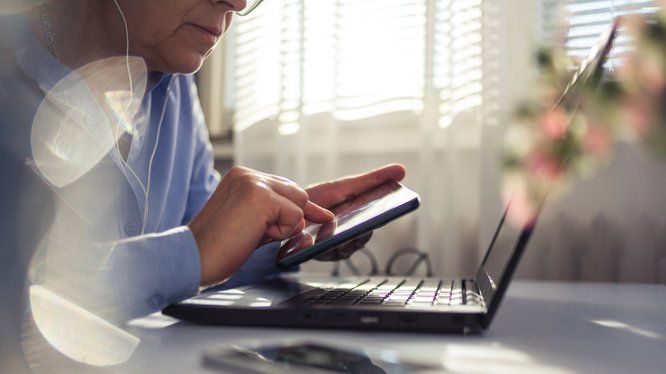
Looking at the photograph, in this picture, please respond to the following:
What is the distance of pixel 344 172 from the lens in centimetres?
155

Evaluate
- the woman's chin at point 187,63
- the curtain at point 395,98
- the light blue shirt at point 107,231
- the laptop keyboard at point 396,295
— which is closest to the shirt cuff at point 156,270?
the light blue shirt at point 107,231

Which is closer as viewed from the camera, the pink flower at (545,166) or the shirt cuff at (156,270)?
the pink flower at (545,166)

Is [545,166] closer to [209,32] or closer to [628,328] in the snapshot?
[628,328]

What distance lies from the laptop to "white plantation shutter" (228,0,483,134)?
784 millimetres

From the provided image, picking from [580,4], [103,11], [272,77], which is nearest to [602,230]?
[580,4]

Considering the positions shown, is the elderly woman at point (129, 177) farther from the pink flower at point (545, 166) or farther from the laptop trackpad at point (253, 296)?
the pink flower at point (545, 166)

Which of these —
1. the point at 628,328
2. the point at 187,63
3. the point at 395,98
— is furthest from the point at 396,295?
the point at 395,98

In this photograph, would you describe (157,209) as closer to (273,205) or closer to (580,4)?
(273,205)

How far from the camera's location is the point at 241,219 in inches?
25.8

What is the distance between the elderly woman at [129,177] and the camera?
23.5 inches

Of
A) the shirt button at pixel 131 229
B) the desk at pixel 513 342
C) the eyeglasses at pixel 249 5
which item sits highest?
the eyeglasses at pixel 249 5

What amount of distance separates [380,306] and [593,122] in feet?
0.92

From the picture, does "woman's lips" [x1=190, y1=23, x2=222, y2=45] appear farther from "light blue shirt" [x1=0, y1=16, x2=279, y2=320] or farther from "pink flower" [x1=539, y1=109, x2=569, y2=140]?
"pink flower" [x1=539, y1=109, x2=569, y2=140]

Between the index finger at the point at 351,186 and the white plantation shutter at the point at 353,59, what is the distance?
1.54ft
